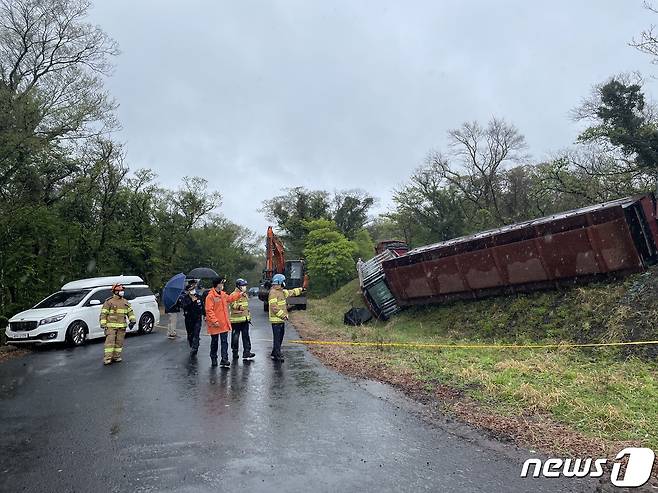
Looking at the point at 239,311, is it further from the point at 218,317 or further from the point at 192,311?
the point at 192,311

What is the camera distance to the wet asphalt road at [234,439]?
4137 millimetres

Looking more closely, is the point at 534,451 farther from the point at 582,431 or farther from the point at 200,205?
the point at 200,205

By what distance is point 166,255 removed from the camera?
127 ft

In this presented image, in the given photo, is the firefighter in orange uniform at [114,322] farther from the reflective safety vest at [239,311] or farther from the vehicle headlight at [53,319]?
the vehicle headlight at [53,319]

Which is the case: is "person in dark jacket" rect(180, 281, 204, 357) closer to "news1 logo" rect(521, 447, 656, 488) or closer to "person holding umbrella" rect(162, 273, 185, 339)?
"person holding umbrella" rect(162, 273, 185, 339)

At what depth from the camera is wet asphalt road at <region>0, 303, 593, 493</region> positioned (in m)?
4.14

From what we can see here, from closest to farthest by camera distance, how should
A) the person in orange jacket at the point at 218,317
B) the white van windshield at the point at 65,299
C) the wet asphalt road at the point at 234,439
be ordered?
the wet asphalt road at the point at 234,439 < the person in orange jacket at the point at 218,317 < the white van windshield at the point at 65,299

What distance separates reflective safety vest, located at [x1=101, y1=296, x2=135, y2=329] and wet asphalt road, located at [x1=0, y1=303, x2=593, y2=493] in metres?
1.28

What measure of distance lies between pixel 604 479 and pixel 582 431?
1077mm

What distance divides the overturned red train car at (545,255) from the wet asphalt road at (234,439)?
288 inches

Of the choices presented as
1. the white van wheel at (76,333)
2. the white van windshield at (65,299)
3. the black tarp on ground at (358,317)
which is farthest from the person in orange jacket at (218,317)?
the black tarp on ground at (358,317)

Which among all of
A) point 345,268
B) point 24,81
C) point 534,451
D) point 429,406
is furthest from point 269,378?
point 345,268

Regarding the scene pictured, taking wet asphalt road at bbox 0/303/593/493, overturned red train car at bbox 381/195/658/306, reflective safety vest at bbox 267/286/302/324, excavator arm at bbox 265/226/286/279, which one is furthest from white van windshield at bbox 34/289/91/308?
excavator arm at bbox 265/226/286/279

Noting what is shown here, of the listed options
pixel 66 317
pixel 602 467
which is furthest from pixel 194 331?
pixel 602 467
